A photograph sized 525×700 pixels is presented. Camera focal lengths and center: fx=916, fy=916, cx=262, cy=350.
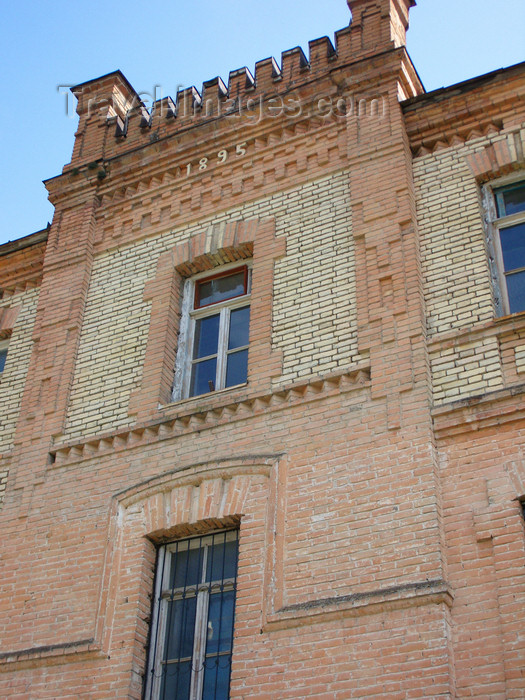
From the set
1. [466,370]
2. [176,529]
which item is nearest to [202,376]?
[176,529]

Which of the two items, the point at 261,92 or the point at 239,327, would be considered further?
the point at 261,92

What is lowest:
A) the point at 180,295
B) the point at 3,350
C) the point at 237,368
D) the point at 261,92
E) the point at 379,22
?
the point at 237,368

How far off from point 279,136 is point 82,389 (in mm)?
3760

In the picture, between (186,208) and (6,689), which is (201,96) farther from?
(6,689)

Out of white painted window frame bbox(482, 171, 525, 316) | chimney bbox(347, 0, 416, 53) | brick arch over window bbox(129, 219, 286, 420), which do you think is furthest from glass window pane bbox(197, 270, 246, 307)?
chimney bbox(347, 0, 416, 53)

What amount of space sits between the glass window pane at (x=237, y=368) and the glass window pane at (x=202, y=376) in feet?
0.58

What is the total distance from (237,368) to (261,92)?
379 centimetres

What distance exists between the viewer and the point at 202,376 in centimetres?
983

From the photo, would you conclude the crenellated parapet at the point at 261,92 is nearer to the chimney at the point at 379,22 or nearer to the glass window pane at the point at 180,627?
the chimney at the point at 379,22

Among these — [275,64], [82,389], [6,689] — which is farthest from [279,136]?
[6,689]

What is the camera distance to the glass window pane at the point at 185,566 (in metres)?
8.23

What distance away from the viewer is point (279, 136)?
10844 millimetres

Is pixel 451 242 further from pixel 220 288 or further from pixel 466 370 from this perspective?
pixel 220 288

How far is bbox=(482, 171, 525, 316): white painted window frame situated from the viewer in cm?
854
